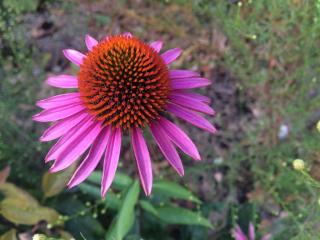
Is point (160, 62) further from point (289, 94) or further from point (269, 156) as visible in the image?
point (289, 94)

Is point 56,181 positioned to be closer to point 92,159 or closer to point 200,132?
point 92,159

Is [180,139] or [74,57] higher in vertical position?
[74,57]

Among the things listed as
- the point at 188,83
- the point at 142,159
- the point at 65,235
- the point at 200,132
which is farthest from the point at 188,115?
the point at 200,132

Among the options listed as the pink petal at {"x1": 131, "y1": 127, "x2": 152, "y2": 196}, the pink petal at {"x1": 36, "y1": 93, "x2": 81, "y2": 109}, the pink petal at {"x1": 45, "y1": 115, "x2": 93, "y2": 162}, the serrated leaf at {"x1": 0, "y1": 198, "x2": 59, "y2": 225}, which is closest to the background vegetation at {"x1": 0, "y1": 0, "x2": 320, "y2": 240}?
the serrated leaf at {"x1": 0, "y1": 198, "x2": 59, "y2": 225}

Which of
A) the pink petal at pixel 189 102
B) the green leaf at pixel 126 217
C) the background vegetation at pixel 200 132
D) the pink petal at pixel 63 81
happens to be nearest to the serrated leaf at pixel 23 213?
the background vegetation at pixel 200 132

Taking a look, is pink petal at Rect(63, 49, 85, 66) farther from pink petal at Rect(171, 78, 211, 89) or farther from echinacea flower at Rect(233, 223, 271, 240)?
echinacea flower at Rect(233, 223, 271, 240)

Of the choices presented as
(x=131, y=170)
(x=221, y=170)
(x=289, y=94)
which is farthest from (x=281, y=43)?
(x=131, y=170)
